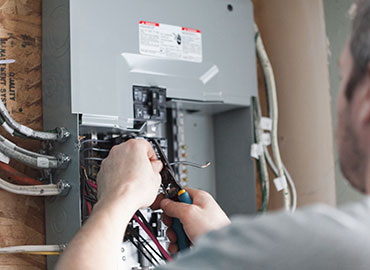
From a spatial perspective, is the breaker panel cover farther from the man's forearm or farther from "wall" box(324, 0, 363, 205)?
the man's forearm

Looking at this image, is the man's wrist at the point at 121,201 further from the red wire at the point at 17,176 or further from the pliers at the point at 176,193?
the red wire at the point at 17,176

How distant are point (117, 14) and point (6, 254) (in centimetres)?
Result: 77

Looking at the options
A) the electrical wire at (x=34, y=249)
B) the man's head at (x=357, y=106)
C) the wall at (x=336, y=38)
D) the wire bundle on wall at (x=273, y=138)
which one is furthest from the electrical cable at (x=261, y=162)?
the man's head at (x=357, y=106)

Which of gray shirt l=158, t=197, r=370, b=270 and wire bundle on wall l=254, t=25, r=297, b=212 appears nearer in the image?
gray shirt l=158, t=197, r=370, b=270

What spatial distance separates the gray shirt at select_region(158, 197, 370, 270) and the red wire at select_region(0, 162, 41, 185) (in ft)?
3.38

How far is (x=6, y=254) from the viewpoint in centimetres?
151

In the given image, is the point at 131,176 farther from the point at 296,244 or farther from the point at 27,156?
the point at 296,244

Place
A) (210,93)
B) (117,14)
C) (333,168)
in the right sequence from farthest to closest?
(333,168) < (210,93) < (117,14)

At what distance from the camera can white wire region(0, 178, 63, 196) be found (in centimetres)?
146

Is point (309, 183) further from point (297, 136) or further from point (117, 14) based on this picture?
point (117, 14)

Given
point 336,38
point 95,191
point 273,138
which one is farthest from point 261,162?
point 95,191

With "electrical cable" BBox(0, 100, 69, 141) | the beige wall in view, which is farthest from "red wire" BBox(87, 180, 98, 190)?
the beige wall

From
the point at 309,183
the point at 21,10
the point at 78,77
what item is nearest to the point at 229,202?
the point at 309,183

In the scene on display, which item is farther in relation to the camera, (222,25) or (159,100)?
(222,25)
